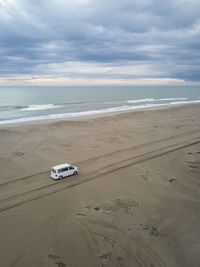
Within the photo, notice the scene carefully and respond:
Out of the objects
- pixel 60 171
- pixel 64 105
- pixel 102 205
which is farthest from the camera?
pixel 64 105

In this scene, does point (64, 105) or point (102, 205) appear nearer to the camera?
point (102, 205)

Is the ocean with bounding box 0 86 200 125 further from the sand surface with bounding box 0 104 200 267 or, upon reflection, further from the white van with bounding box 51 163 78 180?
the white van with bounding box 51 163 78 180

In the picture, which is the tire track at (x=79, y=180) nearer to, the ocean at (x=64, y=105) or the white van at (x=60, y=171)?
the white van at (x=60, y=171)

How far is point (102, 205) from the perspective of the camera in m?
12.4

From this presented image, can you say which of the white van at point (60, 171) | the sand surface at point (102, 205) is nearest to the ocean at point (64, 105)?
the sand surface at point (102, 205)

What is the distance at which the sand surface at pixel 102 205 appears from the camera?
29.7 ft

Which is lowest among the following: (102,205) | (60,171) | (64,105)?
(102,205)

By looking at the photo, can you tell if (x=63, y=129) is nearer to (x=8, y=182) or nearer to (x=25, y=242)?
(x=8, y=182)

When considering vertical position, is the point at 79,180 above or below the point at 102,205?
above

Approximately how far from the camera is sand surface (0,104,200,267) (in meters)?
9.05

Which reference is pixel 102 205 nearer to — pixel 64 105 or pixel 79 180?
pixel 79 180

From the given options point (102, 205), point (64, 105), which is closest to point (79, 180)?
point (102, 205)

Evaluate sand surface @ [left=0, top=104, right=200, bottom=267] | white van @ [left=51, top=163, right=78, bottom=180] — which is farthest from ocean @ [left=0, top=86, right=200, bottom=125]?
white van @ [left=51, top=163, right=78, bottom=180]

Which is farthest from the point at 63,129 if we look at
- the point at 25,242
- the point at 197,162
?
the point at 25,242
